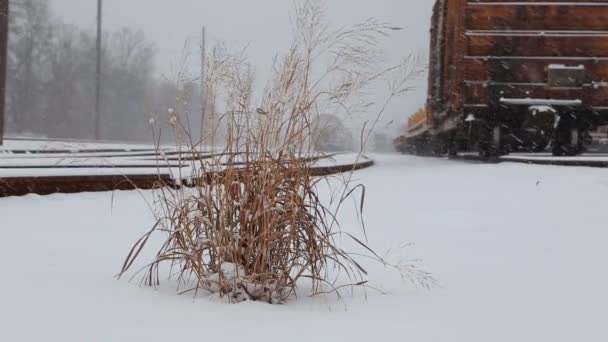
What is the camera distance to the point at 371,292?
6.49 ft

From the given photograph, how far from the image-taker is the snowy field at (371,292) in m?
1.53

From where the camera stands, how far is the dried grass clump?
1812 mm

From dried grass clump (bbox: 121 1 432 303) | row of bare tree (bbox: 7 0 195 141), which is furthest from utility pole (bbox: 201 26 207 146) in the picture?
row of bare tree (bbox: 7 0 195 141)

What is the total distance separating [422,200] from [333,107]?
247 centimetres

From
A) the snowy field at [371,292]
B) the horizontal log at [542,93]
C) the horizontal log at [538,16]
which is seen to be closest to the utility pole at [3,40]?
the snowy field at [371,292]

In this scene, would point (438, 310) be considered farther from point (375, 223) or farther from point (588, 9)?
point (588, 9)

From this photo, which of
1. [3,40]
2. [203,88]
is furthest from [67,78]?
[203,88]

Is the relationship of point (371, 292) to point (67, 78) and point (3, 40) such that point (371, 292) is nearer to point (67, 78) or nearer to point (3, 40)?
point (3, 40)

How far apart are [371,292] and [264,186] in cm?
48

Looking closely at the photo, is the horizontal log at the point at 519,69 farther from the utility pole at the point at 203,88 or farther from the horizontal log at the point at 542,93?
the utility pole at the point at 203,88

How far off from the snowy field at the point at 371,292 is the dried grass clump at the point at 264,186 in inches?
3.7

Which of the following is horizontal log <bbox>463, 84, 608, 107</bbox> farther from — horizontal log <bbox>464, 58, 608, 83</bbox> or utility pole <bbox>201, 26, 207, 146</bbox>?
utility pole <bbox>201, 26, 207, 146</bbox>

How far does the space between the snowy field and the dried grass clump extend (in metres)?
0.10

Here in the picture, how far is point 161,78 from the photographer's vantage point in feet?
7.20
